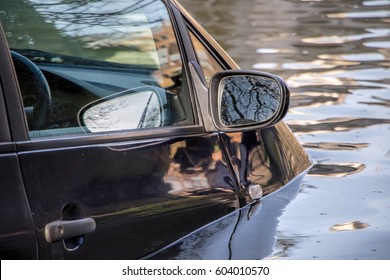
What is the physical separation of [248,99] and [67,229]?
1.10 metres

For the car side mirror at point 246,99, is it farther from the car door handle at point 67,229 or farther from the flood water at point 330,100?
the car door handle at point 67,229

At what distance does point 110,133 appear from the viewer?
3480 mm

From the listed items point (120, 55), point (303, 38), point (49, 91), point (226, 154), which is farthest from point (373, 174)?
point (303, 38)

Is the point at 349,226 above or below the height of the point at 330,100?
above

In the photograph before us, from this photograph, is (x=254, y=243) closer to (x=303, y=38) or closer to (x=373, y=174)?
(x=373, y=174)

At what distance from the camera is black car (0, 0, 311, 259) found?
308cm

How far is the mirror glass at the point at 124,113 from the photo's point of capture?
139 inches

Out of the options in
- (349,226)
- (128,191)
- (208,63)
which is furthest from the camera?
(208,63)

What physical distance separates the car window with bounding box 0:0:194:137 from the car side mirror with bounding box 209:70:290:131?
0.12 metres

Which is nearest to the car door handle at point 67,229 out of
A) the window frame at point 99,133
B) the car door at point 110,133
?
the car door at point 110,133

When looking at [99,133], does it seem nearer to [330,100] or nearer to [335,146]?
[335,146]

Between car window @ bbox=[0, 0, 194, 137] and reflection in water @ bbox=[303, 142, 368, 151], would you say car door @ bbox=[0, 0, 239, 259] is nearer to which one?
car window @ bbox=[0, 0, 194, 137]

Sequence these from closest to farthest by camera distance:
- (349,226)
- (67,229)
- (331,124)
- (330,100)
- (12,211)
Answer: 1. (12,211)
2. (67,229)
3. (349,226)
4. (331,124)
5. (330,100)

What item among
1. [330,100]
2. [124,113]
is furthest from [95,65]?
[330,100]
